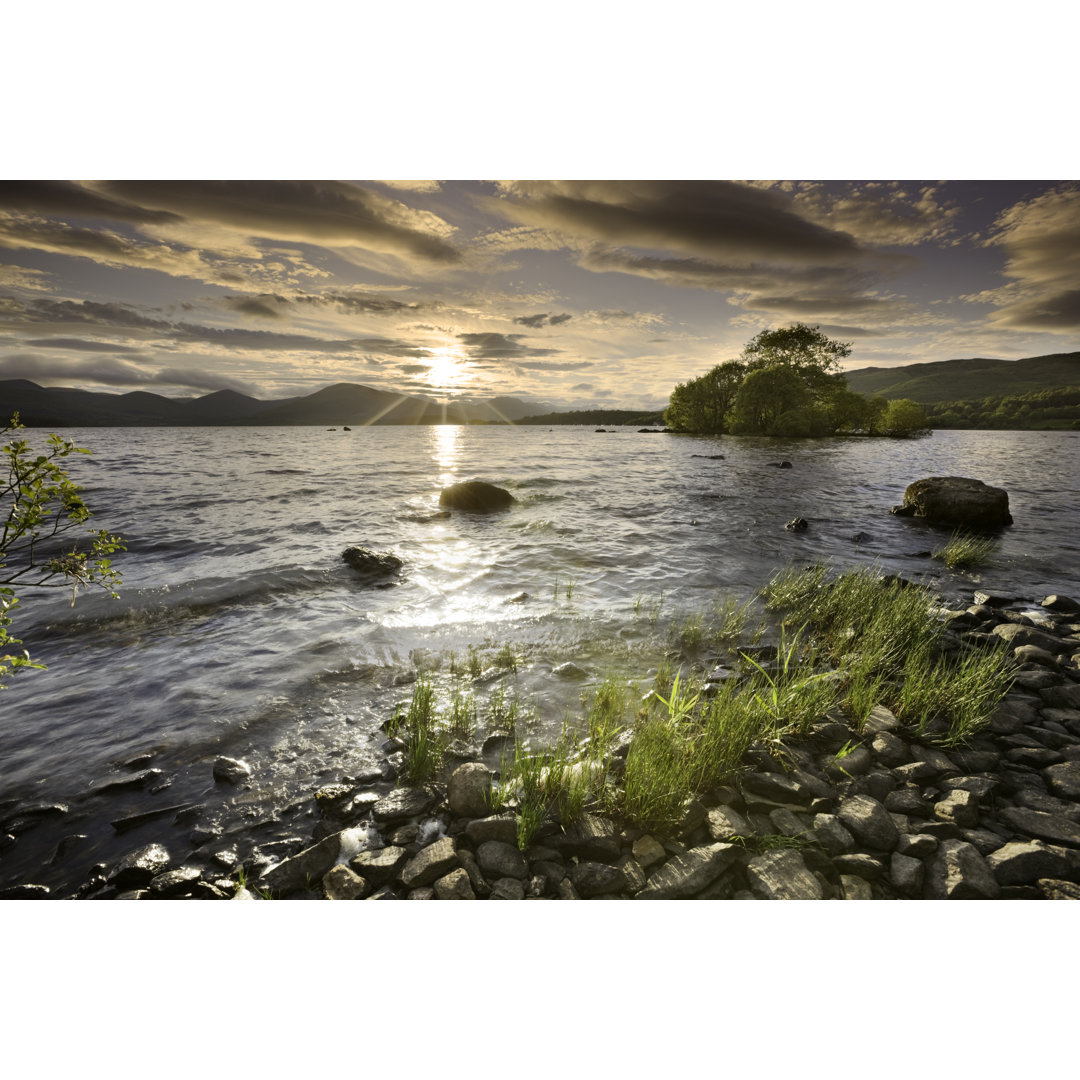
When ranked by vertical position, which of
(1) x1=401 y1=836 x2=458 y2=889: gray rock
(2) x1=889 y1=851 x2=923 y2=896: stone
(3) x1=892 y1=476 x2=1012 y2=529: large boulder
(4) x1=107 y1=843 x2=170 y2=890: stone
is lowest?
(4) x1=107 y1=843 x2=170 y2=890: stone

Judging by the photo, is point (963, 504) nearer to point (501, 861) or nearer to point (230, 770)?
point (501, 861)

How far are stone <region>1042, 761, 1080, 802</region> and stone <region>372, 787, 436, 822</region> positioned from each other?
6438 millimetres

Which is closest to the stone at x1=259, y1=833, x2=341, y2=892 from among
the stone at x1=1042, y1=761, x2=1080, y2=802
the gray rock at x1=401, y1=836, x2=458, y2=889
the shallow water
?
the gray rock at x1=401, y1=836, x2=458, y2=889

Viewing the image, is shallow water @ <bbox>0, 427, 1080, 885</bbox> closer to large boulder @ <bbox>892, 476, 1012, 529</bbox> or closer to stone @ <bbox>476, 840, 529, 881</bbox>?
large boulder @ <bbox>892, 476, 1012, 529</bbox>

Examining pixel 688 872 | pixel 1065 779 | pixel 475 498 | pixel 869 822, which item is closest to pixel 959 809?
pixel 869 822

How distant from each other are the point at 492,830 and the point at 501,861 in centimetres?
30

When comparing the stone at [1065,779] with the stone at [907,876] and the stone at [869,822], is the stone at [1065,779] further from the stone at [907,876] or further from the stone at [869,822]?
the stone at [907,876]

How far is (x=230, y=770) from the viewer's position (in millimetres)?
5625

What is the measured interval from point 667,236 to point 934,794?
11756mm

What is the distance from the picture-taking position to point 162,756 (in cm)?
604

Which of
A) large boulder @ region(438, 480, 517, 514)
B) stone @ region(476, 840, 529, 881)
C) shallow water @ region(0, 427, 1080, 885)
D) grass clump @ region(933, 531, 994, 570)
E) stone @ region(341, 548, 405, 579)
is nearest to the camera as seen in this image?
stone @ region(476, 840, 529, 881)

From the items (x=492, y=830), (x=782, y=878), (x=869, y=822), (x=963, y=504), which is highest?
(x=963, y=504)

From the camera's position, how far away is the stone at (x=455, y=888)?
3951mm

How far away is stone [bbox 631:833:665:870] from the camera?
164 inches
